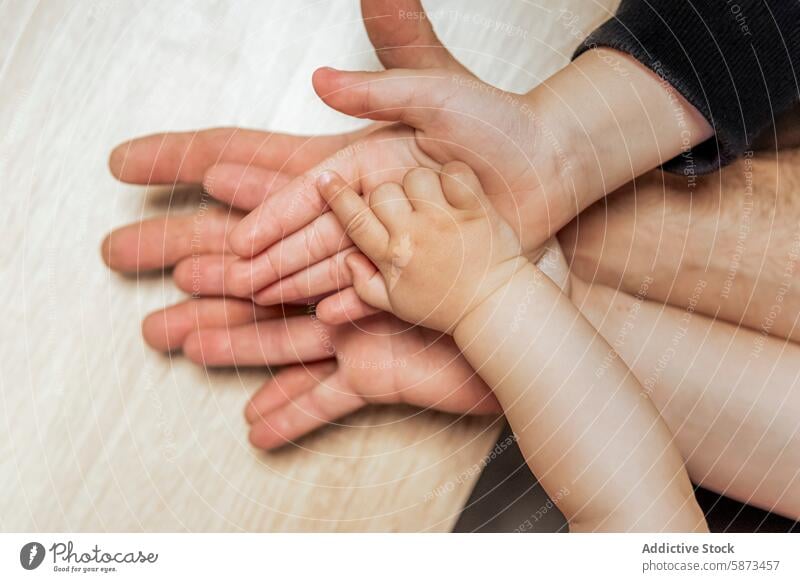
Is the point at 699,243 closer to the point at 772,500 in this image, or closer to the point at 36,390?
the point at 772,500

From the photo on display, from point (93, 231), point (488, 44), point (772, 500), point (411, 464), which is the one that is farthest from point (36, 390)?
point (772, 500)

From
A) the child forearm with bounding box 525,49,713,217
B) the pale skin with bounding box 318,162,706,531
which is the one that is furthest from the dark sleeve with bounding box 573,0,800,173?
the pale skin with bounding box 318,162,706,531

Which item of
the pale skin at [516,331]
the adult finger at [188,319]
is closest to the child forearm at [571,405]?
the pale skin at [516,331]

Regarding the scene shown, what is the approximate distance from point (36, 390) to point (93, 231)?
0.08 m

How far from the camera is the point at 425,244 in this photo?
325mm

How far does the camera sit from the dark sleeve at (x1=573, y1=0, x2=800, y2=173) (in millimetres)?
351

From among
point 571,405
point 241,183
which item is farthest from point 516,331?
point 241,183

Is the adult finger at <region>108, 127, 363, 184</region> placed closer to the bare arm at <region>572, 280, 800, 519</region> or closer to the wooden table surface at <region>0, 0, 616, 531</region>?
the wooden table surface at <region>0, 0, 616, 531</region>

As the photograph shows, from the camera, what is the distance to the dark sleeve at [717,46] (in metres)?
0.35

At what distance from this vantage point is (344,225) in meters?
0.33

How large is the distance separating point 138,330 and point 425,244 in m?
0.15

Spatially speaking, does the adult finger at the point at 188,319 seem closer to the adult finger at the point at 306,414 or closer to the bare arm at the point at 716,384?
the adult finger at the point at 306,414

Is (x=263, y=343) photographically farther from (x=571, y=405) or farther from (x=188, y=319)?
(x=571, y=405)

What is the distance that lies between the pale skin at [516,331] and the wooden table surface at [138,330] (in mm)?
40
